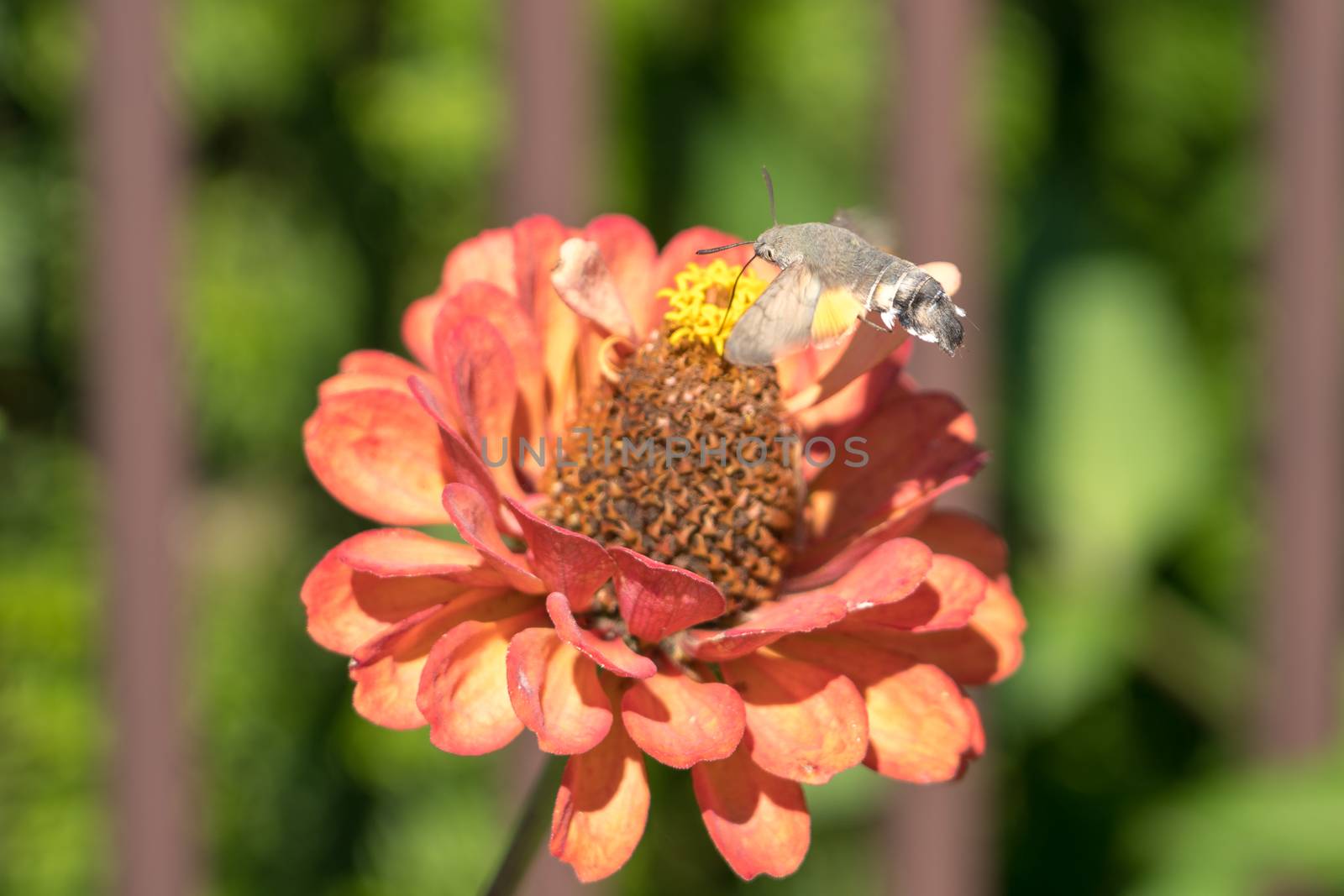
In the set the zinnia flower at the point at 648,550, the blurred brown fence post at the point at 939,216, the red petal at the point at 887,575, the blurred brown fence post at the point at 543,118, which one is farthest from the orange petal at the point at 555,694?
the blurred brown fence post at the point at 939,216

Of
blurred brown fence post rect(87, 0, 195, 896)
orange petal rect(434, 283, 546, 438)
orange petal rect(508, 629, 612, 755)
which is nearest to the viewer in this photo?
orange petal rect(508, 629, 612, 755)

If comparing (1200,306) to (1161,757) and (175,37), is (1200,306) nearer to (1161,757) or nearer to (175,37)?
(1161,757)

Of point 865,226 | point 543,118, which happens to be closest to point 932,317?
point 865,226

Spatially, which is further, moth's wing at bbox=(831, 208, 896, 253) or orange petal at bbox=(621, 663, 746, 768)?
moth's wing at bbox=(831, 208, 896, 253)

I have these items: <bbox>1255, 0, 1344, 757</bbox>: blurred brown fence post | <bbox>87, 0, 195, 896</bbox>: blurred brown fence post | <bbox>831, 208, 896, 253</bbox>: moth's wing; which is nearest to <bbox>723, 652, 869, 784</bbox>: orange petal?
<bbox>831, 208, 896, 253</bbox>: moth's wing

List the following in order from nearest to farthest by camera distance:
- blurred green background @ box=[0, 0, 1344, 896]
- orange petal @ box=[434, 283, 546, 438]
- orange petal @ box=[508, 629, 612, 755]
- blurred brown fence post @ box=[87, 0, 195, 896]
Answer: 1. orange petal @ box=[508, 629, 612, 755]
2. orange petal @ box=[434, 283, 546, 438]
3. blurred brown fence post @ box=[87, 0, 195, 896]
4. blurred green background @ box=[0, 0, 1344, 896]

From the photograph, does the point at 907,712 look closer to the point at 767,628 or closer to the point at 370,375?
the point at 767,628

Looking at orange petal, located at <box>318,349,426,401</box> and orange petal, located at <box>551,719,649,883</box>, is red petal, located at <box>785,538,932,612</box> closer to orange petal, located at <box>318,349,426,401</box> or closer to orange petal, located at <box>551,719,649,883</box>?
orange petal, located at <box>551,719,649,883</box>
